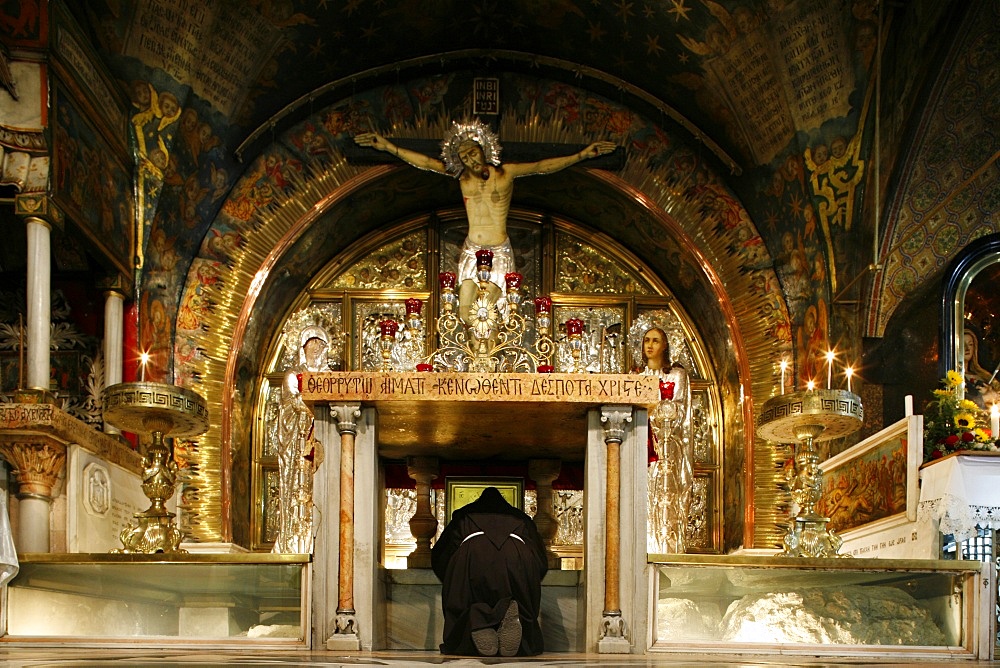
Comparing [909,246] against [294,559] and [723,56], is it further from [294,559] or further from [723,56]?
[294,559]

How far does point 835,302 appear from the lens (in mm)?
13414

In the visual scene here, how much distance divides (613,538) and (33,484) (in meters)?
4.82

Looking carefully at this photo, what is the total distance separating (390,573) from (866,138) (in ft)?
22.0

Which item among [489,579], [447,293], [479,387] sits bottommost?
[489,579]

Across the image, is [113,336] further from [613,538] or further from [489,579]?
[613,538]

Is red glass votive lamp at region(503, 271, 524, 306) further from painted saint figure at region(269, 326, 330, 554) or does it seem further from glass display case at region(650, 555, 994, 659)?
painted saint figure at region(269, 326, 330, 554)

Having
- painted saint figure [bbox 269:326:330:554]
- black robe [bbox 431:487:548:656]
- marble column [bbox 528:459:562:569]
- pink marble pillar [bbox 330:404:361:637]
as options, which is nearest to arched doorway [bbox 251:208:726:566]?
painted saint figure [bbox 269:326:330:554]

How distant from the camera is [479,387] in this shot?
8.02 metres

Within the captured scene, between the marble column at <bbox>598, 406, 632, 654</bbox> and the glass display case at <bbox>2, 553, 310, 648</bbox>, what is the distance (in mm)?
1690

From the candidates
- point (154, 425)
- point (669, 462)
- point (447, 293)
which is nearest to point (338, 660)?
point (154, 425)

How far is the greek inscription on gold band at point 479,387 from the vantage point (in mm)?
7977

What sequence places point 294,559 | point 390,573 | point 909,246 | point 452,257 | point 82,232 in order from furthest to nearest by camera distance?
point 452,257
point 909,246
point 82,232
point 390,573
point 294,559

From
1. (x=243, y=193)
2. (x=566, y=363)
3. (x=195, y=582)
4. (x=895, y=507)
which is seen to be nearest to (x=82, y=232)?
(x=243, y=193)

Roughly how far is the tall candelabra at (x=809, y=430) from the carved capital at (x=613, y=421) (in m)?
1.45
